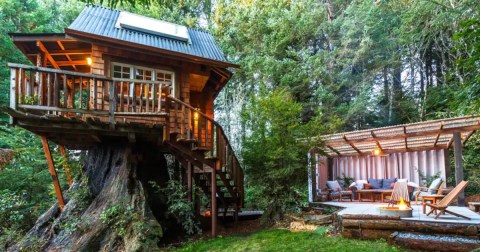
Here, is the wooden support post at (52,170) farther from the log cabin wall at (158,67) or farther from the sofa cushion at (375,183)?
the sofa cushion at (375,183)

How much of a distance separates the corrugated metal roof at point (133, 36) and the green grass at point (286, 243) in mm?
4830

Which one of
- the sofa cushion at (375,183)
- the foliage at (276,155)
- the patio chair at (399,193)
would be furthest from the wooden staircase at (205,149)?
the sofa cushion at (375,183)

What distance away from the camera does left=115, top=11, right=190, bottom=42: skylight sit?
335 inches

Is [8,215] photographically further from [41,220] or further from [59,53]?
[59,53]

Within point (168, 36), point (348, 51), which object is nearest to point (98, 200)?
point (168, 36)

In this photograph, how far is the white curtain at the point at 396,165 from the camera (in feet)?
36.2

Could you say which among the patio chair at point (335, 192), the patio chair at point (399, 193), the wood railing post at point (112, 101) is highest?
the wood railing post at point (112, 101)

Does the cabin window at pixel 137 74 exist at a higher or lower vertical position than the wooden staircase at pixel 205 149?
higher

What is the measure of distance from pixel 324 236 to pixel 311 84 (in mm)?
10276

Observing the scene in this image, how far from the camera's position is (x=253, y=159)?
7.55m

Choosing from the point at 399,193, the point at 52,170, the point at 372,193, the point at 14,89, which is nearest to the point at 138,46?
the point at 14,89

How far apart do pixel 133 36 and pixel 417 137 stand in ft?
31.3

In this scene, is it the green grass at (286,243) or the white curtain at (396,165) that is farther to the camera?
the white curtain at (396,165)

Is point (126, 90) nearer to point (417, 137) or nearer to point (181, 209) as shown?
point (181, 209)
